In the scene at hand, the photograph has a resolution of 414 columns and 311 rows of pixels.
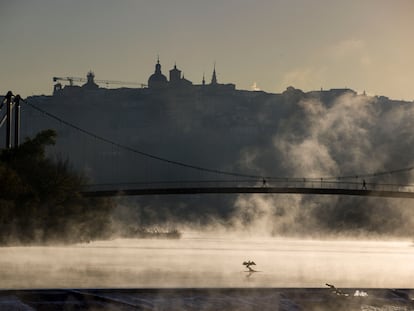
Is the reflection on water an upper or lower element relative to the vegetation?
lower

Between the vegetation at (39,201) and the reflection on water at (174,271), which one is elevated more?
the vegetation at (39,201)

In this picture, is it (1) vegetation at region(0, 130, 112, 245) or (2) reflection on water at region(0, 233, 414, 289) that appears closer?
(2) reflection on water at region(0, 233, 414, 289)

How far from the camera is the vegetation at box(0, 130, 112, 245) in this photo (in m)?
81.8

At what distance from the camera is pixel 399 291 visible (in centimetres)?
3931

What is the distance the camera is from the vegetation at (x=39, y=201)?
81.8 metres

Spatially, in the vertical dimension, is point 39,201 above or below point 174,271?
above

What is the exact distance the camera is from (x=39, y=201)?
8525 centimetres

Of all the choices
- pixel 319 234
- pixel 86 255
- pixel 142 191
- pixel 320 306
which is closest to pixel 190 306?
pixel 320 306

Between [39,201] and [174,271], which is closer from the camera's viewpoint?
[174,271]

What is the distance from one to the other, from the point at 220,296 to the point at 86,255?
44.4 meters

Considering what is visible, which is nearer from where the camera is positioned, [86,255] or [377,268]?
[377,268]

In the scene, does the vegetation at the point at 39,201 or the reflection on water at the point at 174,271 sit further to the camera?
the vegetation at the point at 39,201

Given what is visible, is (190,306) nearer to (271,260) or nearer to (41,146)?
(271,260)

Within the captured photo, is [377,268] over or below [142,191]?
below
